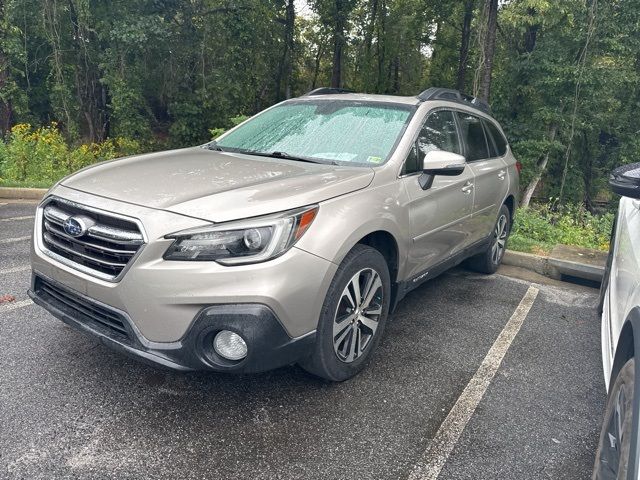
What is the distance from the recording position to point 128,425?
2.47 metres

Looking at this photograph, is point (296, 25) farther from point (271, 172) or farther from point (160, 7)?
point (271, 172)

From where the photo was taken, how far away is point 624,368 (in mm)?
1896

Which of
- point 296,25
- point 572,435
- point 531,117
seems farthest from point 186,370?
point 296,25

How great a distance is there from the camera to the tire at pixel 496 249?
17.0ft

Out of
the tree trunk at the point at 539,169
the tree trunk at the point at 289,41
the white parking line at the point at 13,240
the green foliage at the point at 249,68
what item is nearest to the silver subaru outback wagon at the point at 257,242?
the white parking line at the point at 13,240

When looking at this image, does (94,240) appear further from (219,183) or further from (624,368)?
(624,368)

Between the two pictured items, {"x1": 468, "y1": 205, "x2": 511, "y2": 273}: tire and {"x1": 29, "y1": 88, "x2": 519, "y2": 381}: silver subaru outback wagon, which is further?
{"x1": 468, "y1": 205, "x2": 511, "y2": 273}: tire

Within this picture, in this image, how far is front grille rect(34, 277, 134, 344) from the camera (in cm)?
242

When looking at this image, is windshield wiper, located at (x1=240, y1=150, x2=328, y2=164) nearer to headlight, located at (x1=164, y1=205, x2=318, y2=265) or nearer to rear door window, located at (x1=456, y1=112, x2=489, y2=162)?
headlight, located at (x1=164, y1=205, x2=318, y2=265)

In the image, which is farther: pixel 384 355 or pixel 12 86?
pixel 12 86

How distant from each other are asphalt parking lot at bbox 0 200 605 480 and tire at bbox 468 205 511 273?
4.91 feet

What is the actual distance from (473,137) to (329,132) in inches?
66.0

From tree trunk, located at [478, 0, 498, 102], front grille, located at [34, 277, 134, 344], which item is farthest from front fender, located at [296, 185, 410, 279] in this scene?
tree trunk, located at [478, 0, 498, 102]

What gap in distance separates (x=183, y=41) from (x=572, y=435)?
17.0m
